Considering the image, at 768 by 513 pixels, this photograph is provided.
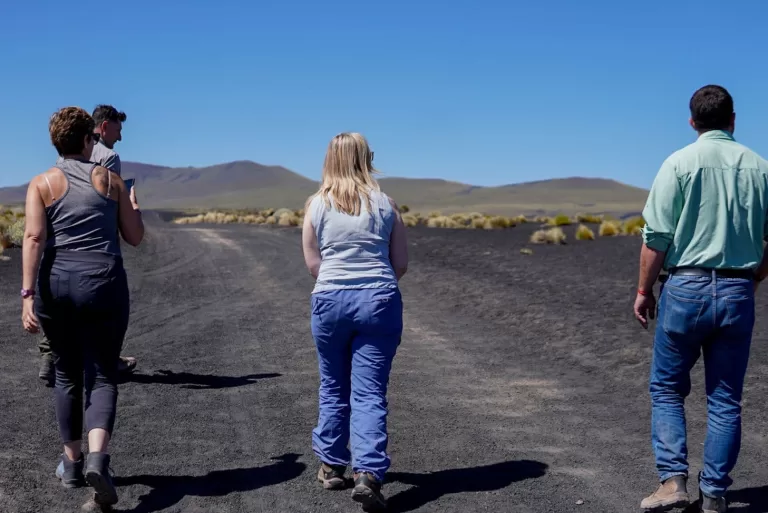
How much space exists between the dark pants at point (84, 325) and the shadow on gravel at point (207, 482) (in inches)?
17.3

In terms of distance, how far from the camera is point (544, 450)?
18.0 ft

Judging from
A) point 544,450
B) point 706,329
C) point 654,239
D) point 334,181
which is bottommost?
point 544,450

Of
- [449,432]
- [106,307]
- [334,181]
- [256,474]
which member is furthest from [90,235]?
[449,432]

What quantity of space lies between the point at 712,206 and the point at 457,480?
2058 mm

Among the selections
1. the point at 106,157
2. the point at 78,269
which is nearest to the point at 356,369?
the point at 78,269

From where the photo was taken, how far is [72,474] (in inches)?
185

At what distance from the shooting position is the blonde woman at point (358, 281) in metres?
4.54

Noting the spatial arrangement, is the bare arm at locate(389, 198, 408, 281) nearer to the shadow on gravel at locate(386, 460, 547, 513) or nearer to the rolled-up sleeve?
the shadow on gravel at locate(386, 460, 547, 513)

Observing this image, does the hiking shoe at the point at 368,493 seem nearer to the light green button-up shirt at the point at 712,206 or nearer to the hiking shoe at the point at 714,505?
the hiking shoe at the point at 714,505

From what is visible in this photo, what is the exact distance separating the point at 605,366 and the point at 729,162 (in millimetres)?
4319

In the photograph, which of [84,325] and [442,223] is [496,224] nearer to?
[442,223]

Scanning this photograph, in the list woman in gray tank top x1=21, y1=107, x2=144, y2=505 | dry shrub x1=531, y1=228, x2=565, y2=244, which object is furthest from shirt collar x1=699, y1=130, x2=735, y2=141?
dry shrub x1=531, y1=228, x2=565, y2=244

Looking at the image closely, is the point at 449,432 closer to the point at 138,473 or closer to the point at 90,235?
the point at 138,473

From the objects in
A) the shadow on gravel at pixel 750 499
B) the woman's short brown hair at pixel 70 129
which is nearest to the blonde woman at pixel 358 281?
the woman's short brown hair at pixel 70 129
